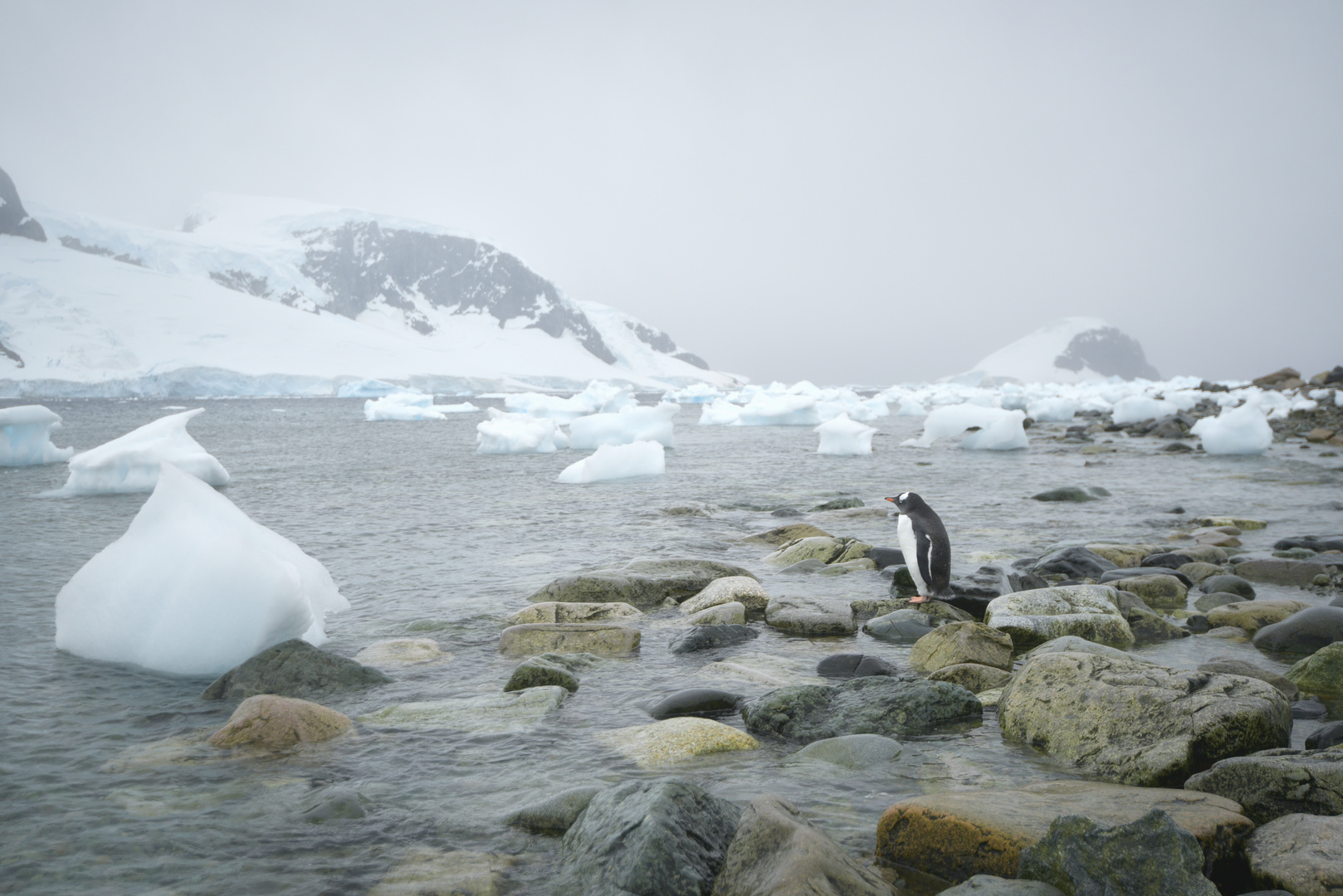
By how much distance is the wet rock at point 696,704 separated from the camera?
4.32m

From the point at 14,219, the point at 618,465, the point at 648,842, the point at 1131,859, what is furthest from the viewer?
the point at 14,219

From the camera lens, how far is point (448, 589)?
291 inches

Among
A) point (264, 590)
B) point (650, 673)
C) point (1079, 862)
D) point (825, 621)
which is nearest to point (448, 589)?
point (264, 590)

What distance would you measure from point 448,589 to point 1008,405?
47159 mm

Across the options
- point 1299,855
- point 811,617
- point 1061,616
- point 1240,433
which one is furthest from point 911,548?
point 1240,433

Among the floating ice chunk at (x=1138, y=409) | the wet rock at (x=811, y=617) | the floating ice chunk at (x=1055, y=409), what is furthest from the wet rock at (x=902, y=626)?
the floating ice chunk at (x=1055, y=409)

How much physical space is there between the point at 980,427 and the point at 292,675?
21943mm

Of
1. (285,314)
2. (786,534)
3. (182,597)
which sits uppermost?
(285,314)

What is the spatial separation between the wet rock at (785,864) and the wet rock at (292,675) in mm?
2925

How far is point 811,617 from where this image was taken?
5.94 metres

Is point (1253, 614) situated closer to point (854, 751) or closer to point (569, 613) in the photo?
point (854, 751)

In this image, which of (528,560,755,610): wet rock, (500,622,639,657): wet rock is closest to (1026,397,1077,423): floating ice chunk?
(528,560,755,610): wet rock

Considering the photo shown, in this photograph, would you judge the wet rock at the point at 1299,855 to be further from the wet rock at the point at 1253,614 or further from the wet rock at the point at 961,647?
the wet rock at the point at 1253,614

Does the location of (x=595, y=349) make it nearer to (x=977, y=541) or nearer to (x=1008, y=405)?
(x=1008, y=405)
